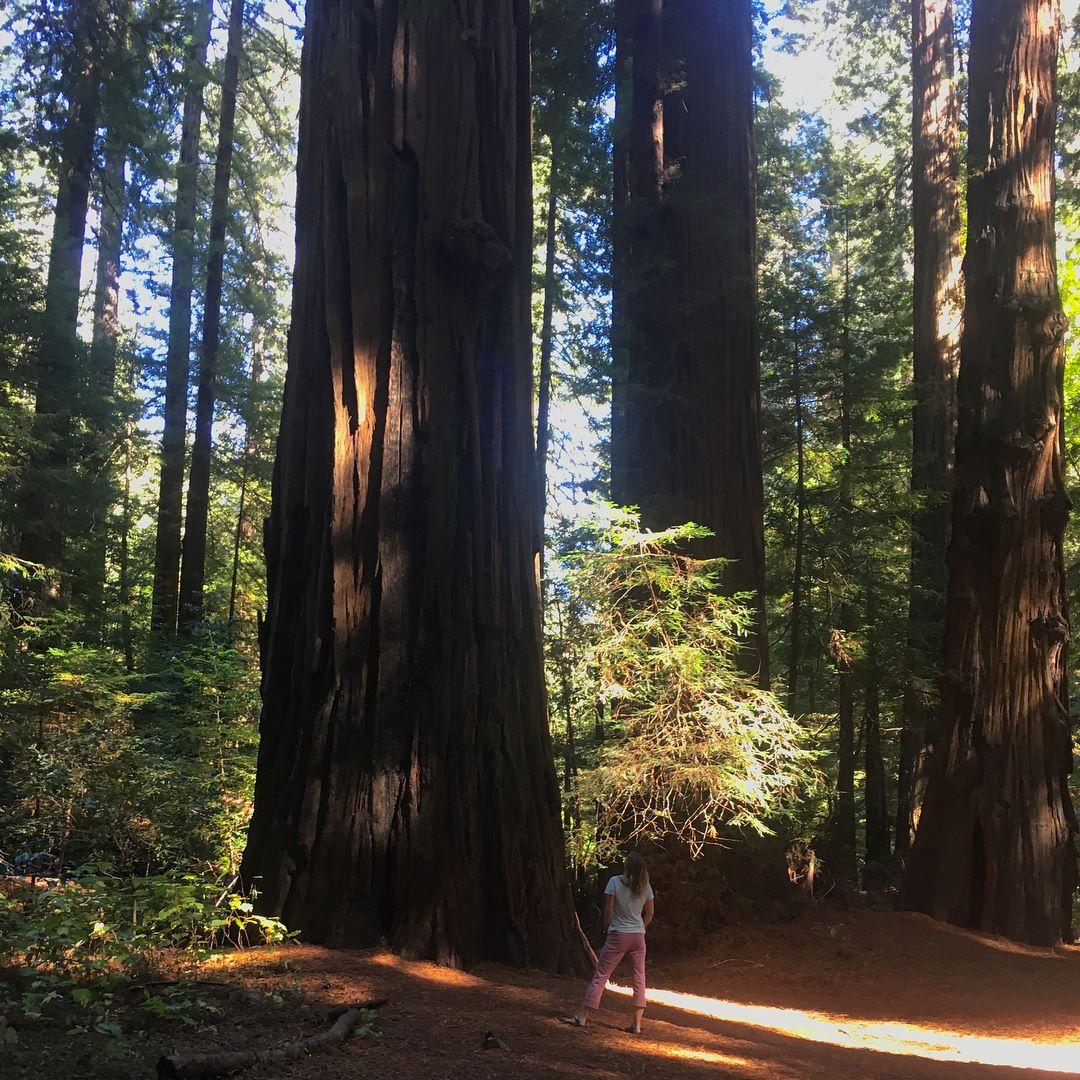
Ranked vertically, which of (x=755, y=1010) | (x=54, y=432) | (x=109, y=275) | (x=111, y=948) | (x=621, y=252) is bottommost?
(x=755, y=1010)

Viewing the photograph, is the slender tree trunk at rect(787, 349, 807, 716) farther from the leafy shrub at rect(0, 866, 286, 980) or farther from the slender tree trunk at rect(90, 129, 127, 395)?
the slender tree trunk at rect(90, 129, 127, 395)

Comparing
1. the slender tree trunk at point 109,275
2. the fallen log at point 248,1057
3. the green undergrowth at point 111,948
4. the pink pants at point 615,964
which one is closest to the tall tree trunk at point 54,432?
the slender tree trunk at point 109,275

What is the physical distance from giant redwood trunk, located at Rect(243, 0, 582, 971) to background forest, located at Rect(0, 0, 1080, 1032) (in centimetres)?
76

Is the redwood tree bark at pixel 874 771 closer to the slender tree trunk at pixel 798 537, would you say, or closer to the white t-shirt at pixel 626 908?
the slender tree trunk at pixel 798 537

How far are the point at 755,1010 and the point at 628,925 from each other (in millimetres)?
2236

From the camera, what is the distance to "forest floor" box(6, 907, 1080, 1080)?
3109 millimetres

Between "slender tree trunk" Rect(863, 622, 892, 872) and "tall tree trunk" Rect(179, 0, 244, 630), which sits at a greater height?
"tall tree trunk" Rect(179, 0, 244, 630)

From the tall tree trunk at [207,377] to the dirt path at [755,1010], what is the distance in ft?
37.0

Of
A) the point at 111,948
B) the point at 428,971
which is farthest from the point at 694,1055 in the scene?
the point at 111,948

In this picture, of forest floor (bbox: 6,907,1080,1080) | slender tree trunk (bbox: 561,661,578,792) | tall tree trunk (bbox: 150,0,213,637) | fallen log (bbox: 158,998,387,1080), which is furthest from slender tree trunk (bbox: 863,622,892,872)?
tall tree trunk (bbox: 150,0,213,637)

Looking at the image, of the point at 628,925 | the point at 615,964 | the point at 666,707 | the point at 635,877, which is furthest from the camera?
the point at 666,707

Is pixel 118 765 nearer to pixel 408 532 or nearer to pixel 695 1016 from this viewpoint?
pixel 408 532

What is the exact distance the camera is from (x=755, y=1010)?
641cm

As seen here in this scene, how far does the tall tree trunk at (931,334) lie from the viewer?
11.4 metres
